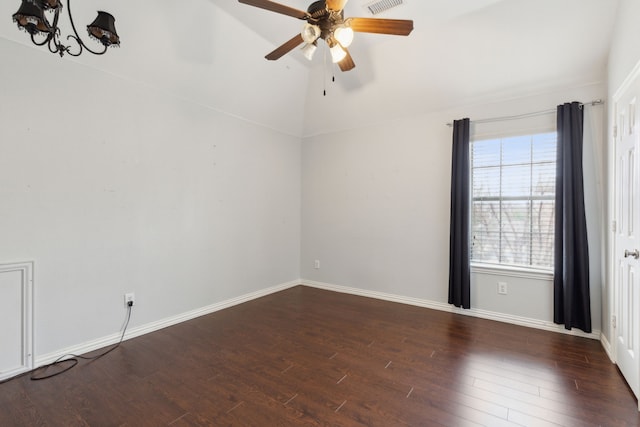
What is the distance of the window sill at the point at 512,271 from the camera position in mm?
3166

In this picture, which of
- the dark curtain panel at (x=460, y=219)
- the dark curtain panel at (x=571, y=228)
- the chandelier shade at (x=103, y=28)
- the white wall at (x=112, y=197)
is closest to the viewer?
the chandelier shade at (x=103, y=28)

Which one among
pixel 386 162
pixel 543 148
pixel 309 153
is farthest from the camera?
pixel 309 153

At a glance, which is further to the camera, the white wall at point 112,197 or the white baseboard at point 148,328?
the white baseboard at point 148,328

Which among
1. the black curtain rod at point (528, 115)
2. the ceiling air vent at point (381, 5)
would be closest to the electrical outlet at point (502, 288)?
the black curtain rod at point (528, 115)

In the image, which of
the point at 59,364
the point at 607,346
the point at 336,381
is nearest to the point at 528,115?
the point at 607,346

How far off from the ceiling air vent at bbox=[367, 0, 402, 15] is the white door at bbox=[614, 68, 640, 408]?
1.85 meters

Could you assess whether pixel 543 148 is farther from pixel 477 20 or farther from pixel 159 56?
pixel 159 56

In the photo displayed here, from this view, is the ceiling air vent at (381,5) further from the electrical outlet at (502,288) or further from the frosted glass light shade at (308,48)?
the electrical outlet at (502,288)

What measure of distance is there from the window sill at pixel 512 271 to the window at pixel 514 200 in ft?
0.29

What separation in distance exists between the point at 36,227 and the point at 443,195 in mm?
4056

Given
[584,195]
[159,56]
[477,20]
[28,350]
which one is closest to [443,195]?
[584,195]

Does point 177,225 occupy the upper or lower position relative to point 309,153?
lower

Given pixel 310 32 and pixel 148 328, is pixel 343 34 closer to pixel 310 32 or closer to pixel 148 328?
pixel 310 32

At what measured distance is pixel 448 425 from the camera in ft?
5.70
